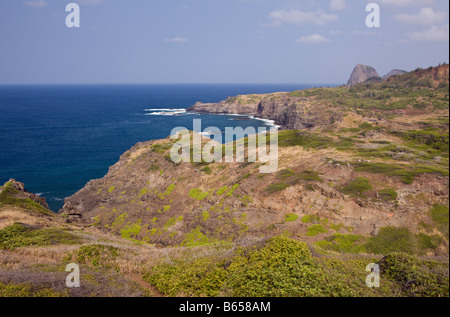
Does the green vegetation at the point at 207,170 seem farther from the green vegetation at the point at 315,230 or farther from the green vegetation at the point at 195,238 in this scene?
the green vegetation at the point at 315,230

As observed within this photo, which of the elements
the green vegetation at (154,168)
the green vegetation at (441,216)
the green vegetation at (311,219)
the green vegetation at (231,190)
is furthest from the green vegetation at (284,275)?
the green vegetation at (154,168)

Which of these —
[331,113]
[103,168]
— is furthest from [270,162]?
[331,113]

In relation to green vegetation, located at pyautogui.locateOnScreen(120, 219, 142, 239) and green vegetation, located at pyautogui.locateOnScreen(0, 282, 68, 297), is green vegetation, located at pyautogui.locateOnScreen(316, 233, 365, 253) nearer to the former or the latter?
green vegetation, located at pyautogui.locateOnScreen(0, 282, 68, 297)

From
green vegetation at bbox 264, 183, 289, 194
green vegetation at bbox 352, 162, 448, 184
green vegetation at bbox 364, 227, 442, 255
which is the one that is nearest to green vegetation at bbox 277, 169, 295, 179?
green vegetation at bbox 264, 183, 289, 194

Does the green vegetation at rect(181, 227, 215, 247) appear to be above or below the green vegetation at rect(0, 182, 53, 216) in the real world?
below
